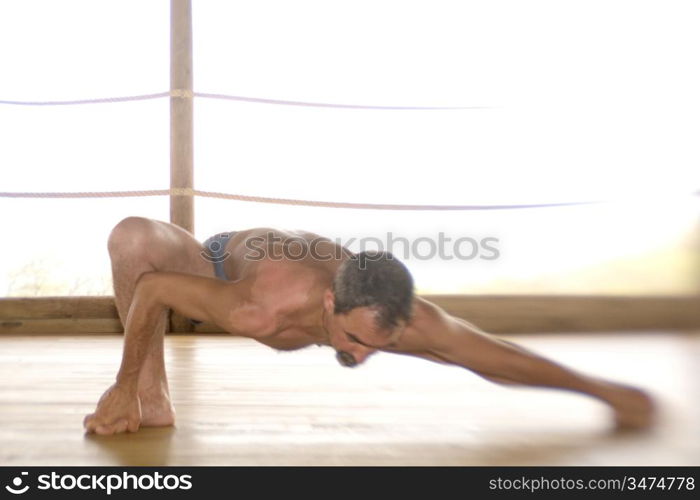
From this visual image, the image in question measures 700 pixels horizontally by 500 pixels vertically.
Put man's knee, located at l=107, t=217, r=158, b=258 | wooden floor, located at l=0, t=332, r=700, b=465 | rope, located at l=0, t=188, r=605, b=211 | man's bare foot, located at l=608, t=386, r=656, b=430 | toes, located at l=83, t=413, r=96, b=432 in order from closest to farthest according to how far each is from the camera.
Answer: wooden floor, located at l=0, t=332, r=700, b=465, toes, located at l=83, t=413, r=96, b=432, man's bare foot, located at l=608, t=386, r=656, b=430, man's knee, located at l=107, t=217, r=158, b=258, rope, located at l=0, t=188, r=605, b=211

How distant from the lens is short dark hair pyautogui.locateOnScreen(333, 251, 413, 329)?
133 cm

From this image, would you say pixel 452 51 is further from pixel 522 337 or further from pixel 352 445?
pixel 352 445

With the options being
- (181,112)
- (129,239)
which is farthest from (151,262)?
(181,112)

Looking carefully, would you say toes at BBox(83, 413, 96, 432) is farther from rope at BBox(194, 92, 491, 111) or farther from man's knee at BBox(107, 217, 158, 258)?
rope at BBox(194, 92, 491, 111)

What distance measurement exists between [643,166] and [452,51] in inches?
43.2

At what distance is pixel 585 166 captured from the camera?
12.2 ft

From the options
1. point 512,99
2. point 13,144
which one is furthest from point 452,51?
point 13,144

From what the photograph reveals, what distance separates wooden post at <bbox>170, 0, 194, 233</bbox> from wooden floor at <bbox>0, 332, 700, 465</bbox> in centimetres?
107

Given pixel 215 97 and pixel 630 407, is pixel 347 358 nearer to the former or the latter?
pixel 630 407

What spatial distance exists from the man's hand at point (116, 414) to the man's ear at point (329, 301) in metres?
0.38

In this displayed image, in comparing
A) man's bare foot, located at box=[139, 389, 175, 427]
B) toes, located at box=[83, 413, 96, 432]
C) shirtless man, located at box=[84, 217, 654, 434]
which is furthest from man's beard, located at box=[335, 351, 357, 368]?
toes, located at box=[83, 413, 96, 432]

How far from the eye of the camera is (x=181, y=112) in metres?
3.54

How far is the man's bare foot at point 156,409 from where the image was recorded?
1393mm

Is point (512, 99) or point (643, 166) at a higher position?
point (512, 99)
